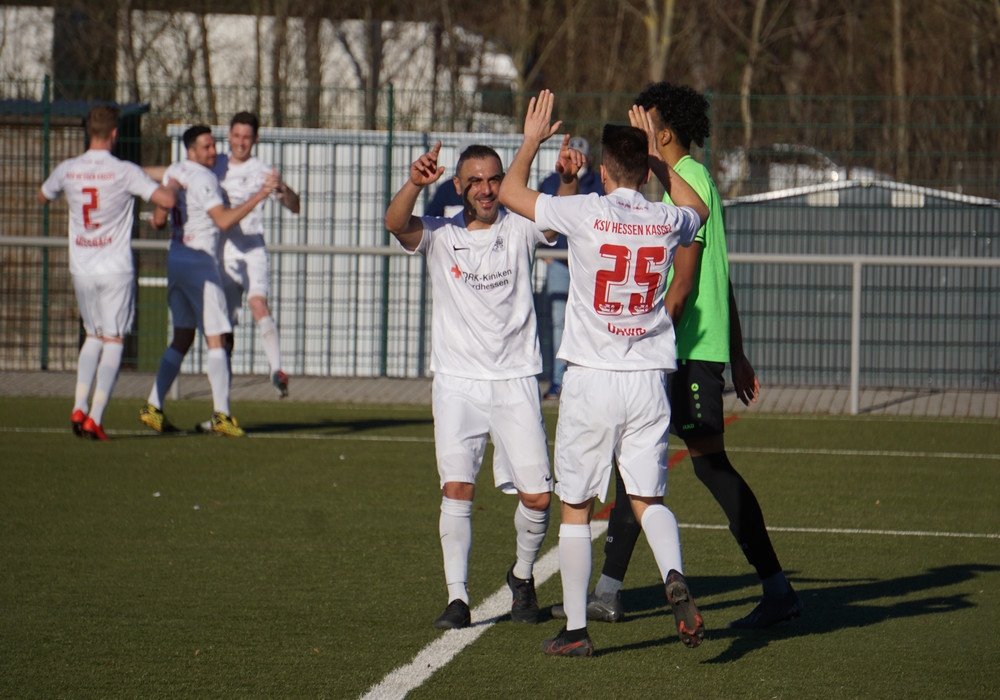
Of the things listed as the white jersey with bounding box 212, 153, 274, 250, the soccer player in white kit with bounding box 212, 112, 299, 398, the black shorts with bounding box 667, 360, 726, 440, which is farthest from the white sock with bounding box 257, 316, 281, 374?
the black shorts with bounding box 667, 360, 726, 440

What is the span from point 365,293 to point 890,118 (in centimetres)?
576

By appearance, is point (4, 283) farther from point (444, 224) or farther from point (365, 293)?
point (444, 224)

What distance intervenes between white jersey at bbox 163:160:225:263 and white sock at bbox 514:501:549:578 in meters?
5.62

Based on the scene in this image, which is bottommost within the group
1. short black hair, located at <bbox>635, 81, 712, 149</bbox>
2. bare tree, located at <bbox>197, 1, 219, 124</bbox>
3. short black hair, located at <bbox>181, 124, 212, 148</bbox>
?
short black hair, located at <bbox>635, 81, 712, 149</bbox>

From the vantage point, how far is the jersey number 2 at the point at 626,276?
4488 mm

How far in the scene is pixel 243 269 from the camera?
1082cm

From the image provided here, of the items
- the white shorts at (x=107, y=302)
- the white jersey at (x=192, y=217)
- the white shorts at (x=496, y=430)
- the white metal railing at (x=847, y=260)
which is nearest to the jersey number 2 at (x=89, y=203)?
the white shorts at (x=107, y=302)

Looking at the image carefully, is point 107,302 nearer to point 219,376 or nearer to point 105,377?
point 105,377

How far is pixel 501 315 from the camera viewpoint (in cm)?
509

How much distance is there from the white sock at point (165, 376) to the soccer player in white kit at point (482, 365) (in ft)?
18.4

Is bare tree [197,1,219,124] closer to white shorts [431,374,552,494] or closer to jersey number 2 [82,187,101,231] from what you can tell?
jersey number 2 [82,187,101,231]

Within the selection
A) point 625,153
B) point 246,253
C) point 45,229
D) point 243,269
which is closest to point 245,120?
point 246,253

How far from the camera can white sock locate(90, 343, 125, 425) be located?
9.90m

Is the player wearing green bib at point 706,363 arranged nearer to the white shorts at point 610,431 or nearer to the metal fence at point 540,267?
the white shorts at point 610,431
